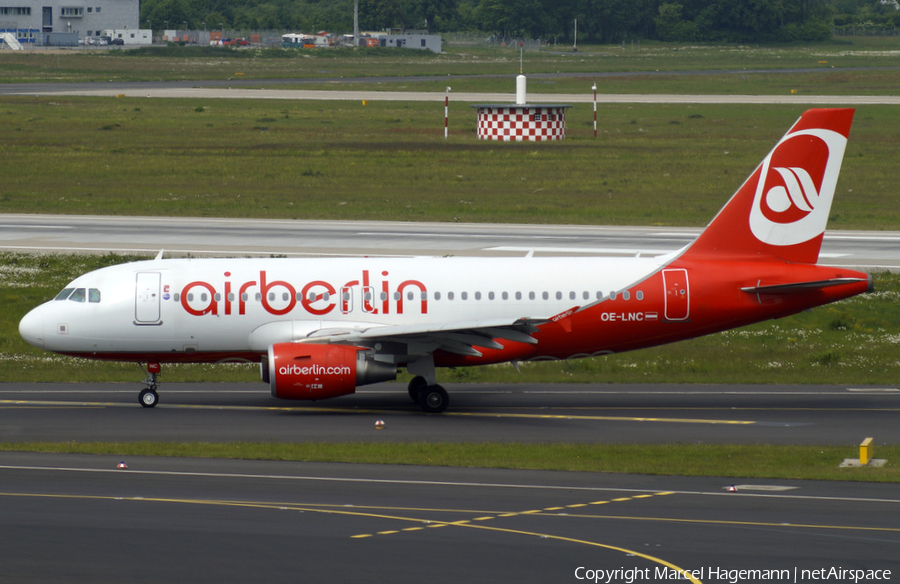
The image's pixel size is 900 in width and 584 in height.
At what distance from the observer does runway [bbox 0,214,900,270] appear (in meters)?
49.1

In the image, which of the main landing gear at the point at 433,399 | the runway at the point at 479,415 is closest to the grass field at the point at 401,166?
the runway at the point at 479,415

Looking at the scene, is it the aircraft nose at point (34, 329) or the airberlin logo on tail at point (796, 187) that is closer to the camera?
the aircraft nose at point (34, 329)

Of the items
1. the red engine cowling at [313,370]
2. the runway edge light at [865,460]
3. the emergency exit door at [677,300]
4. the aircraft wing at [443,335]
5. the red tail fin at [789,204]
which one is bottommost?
the runway edge light at [865,460]

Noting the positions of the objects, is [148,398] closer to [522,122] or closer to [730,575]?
[730,575]

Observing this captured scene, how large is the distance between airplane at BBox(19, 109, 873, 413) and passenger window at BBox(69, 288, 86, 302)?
4 centimetres

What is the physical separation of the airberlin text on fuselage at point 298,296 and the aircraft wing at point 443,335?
2.25 ft

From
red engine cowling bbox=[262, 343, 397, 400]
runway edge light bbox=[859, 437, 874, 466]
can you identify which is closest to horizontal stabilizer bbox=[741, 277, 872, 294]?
runway edge light bbox=[859, 437, 874, 466]

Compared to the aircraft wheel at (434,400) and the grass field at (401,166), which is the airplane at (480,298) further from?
the grass field at (401,166)

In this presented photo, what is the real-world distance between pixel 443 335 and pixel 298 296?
163 inches

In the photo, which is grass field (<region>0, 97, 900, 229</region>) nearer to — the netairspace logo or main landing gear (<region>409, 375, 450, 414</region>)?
main landing gear (<region>409, 375, 450, 414</region>)

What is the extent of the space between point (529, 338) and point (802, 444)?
7116 millimetres

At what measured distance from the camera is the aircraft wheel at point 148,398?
101 feet

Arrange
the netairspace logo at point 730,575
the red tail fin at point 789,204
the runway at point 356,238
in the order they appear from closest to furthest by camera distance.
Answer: the netairspace logo at point 730,575
the red tail fin at point 789,204
the runway at point 356,238

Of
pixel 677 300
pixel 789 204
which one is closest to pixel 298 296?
pixel 677 300
